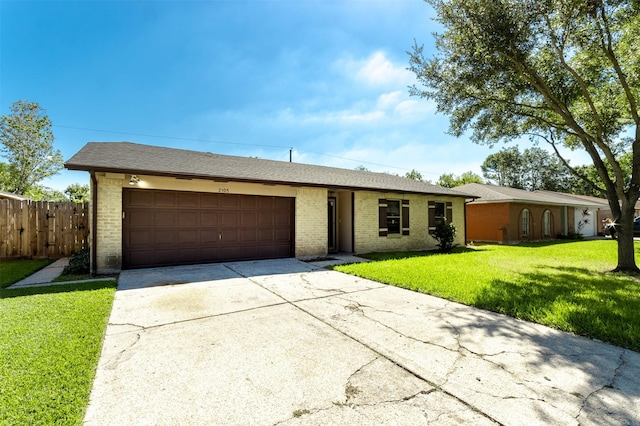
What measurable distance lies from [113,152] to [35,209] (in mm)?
3308

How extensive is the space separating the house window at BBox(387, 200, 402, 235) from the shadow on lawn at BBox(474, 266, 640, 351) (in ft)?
19.2

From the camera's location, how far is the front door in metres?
12.2

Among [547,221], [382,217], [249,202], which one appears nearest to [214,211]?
[249,202]

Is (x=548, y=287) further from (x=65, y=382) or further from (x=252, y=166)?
(x=252, y=166)

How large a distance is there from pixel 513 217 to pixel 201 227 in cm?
1676

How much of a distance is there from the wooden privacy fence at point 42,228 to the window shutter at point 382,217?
10.6 metres

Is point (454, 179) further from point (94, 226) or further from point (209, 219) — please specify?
point (94, 226)

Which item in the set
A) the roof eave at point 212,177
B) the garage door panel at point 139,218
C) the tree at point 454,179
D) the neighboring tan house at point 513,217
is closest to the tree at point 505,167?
the tree at point 454,179

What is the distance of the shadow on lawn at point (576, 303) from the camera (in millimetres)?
3654

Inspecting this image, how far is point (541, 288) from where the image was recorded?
18.9 feet

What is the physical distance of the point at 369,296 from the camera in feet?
17.5

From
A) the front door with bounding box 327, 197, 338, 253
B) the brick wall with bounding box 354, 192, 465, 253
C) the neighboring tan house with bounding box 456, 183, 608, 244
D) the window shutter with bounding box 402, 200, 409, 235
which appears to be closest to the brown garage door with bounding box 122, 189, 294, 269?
the front door with bounding box 327, 197, 338, 253

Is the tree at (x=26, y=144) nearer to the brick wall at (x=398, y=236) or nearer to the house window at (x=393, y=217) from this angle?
the brick wall at (x=398, y=236)

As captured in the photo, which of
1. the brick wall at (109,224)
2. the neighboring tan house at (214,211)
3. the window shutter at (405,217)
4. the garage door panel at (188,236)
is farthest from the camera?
the window shutter at (405,217)
